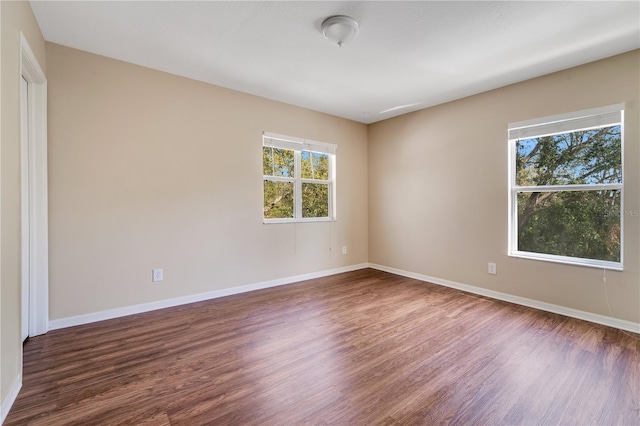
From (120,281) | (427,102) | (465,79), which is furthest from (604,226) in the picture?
(120,281)

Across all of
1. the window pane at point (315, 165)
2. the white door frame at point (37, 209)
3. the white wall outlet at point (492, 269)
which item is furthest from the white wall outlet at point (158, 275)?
the white wall outlet at point (492, 269)

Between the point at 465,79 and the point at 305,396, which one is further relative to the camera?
the point at 465,79

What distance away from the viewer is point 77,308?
2.73 meters

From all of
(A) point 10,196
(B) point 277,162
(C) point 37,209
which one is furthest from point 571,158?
(C) point 37,209

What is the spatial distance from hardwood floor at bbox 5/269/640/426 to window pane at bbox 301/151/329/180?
2.08 meters

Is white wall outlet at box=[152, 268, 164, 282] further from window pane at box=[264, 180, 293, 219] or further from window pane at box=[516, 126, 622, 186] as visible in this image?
window pane at box=[516, 126, 622, 186]

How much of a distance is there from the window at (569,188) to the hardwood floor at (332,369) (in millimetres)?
745

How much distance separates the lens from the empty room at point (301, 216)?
5.82 ft

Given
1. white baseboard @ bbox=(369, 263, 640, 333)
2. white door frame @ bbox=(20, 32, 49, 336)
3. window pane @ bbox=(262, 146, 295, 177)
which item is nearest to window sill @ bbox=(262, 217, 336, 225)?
window pane @ bbox=(262, 146, 295, 177)

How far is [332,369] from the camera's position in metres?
2.03

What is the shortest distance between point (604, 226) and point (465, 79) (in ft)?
6.67

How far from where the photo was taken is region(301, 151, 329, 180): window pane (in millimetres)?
4414

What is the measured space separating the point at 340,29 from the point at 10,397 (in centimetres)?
317

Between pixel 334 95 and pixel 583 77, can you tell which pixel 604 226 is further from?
pixel 334 95
